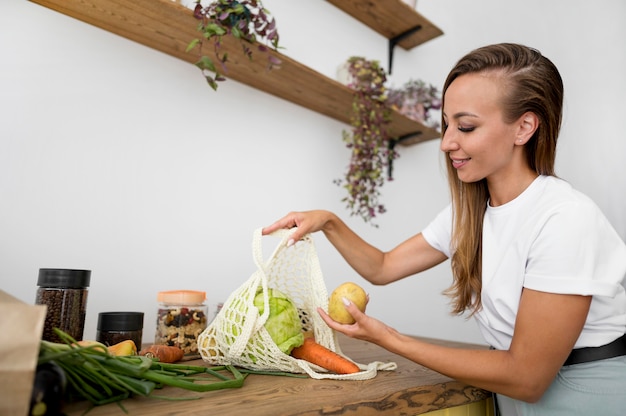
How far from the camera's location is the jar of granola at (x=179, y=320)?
109 cm

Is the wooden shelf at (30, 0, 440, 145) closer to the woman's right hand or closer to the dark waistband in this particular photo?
the woman's right hand

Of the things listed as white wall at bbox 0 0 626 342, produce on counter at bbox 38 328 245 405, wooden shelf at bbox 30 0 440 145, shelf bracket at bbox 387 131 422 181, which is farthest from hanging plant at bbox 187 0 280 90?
shelf bracket at bbox 387 131 422 181

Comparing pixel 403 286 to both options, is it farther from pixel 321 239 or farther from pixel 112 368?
pixel 112 368

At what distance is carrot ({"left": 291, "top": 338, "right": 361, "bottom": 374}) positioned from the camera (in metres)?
0.91

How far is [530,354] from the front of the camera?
2.68 feet

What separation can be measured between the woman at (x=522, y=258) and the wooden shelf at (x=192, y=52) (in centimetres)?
61

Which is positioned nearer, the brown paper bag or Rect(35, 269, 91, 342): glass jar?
the brown paper bag

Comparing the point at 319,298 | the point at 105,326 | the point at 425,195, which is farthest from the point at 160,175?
the point at 425,195

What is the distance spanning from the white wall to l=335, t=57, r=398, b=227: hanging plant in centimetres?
14

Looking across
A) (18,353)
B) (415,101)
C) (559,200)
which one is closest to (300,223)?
(559,200)

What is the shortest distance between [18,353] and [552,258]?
91 cm

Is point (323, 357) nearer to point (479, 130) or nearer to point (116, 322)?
point (116, 322)

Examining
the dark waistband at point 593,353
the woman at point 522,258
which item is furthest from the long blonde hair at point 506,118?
the dark waistband at point 593,353

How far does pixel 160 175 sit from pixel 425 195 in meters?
1.54
